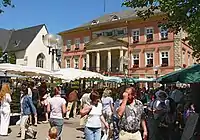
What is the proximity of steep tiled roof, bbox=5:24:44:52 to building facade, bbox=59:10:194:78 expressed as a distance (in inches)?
692

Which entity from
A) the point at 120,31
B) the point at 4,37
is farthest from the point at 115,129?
the point at 4,37

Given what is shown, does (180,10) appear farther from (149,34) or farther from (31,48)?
(31,48)

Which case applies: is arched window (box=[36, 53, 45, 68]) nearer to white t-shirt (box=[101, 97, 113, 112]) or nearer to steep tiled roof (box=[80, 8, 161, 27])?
steep tiled roof (box=[80, 8, 161, 27])

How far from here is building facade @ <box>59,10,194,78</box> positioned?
149 feet

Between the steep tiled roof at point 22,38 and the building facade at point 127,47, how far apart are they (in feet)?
57.7

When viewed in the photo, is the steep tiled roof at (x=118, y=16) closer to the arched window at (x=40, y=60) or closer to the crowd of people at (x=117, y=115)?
the arched window at (x=40, y=60)

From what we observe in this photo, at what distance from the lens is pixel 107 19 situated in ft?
185

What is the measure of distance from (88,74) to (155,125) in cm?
1016

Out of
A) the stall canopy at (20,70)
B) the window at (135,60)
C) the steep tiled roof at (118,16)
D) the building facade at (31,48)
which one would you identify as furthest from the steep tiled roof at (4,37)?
the stall canopy at (20,70)

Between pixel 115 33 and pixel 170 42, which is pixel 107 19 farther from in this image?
pixel 170 42

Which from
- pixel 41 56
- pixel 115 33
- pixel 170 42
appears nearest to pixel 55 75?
pixel 170 42

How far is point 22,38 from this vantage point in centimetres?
7644

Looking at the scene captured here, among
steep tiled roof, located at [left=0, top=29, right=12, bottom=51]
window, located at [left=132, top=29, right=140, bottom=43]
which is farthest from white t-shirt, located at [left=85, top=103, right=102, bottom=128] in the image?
steep tiled roof, located at [left=0, top=29, right=12, bottom=51]

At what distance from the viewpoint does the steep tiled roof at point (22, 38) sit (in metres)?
73.4
